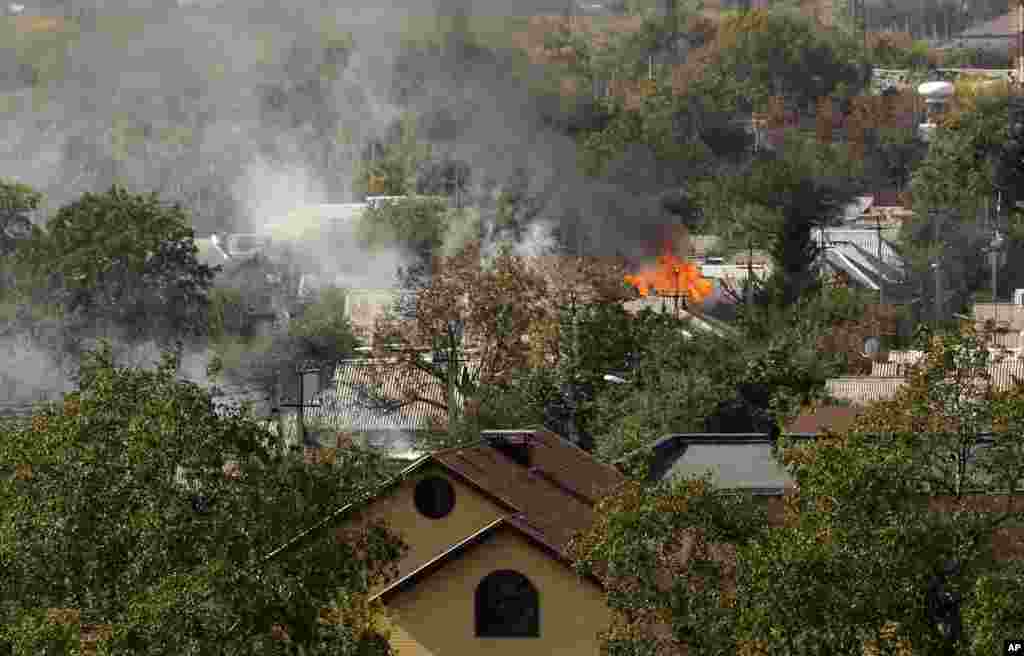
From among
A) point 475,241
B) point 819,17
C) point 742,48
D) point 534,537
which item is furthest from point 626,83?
point 534,537

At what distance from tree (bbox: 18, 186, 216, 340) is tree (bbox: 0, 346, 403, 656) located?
140 feet

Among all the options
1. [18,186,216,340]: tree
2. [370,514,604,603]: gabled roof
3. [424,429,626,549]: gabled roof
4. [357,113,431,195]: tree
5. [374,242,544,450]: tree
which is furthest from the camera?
[357,113,431,195]: tree

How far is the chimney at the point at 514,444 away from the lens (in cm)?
3806

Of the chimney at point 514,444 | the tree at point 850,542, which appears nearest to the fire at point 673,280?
the chimney at point 514,444

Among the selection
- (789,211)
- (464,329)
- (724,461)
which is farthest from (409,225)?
(724,461)

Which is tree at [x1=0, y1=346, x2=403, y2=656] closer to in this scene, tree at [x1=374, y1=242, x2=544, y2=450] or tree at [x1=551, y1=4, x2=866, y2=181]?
tree at [x1=374, y1=242, x2=544, y2=450]

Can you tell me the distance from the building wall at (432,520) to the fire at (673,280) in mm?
37643

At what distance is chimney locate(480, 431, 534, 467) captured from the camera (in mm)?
38062

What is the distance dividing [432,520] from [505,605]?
6.77ft

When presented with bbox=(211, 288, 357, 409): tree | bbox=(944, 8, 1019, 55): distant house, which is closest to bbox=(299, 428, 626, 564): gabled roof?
bbox=(211, 288, 357, 409): tree

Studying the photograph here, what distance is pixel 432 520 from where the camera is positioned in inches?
1313

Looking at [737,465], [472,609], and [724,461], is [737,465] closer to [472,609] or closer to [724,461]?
[724,461]

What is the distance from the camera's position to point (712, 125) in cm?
11731

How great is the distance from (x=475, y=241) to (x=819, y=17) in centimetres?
9395
